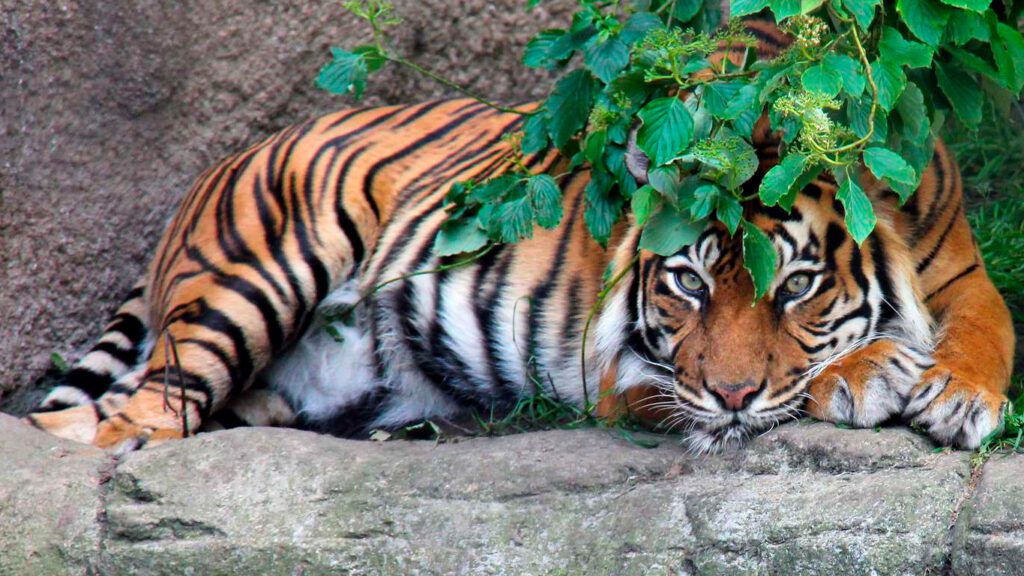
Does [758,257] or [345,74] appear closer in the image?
[758,257]

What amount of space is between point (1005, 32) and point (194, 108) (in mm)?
2579

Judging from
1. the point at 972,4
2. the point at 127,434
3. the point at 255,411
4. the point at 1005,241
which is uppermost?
the point at 972,4

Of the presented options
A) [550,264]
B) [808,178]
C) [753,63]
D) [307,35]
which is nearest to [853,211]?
[808,178]

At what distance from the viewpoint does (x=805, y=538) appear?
8.65ft

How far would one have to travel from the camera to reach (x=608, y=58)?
3.18 m

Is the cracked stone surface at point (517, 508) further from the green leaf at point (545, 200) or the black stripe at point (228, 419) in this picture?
the black stripe at point (228, 419)

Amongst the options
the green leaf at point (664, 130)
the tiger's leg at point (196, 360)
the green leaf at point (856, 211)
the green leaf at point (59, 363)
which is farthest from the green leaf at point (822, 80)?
the green leaf at point (59, 363)

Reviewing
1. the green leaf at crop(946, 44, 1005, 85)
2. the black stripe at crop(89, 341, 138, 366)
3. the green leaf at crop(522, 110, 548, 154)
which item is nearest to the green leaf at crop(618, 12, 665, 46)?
the green leaf at crop(522, 110, 548, 154)

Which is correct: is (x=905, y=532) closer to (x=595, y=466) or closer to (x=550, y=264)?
(x=595, y=466)

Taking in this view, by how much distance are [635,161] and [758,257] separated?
44cm

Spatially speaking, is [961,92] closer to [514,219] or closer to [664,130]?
[664,130]

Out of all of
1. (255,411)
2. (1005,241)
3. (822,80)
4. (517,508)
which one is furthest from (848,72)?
(255,411)

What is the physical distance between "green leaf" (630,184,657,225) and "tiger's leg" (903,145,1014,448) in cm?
72

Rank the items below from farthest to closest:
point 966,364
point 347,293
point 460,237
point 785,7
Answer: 1. point 347,293
2. point 460,237
3. point 966,364
4. point 785,7
